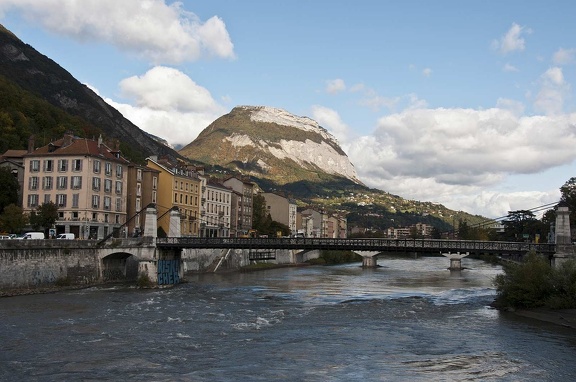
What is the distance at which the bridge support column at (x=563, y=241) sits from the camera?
5269 cm

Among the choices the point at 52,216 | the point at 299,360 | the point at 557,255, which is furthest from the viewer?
the point at 52,216

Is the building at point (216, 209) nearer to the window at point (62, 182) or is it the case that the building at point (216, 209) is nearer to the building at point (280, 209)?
the window at point (62, 182)

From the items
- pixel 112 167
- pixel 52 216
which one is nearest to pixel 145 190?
pixel 112 167

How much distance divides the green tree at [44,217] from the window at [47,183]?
158 inches

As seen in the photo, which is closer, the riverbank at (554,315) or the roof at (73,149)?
the riverbank at (554,315)

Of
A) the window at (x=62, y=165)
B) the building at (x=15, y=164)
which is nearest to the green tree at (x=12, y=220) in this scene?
the window at (x=62, y=165)

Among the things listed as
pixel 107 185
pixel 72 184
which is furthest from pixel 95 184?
pixel 72 184

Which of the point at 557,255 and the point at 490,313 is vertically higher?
the point at 557,255

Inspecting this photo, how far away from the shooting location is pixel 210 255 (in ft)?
293

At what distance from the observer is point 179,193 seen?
97.6 metres

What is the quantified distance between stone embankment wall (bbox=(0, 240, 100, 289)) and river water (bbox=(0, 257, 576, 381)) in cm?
317

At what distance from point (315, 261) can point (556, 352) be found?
331 feet

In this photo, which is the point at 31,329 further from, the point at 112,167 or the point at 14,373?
the point at 112,167

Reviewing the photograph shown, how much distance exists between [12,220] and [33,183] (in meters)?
10.8
